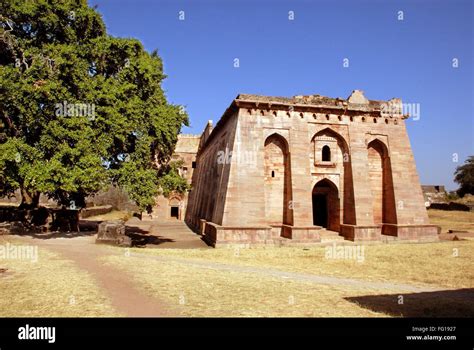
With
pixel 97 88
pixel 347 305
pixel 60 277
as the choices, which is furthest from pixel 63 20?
pixel 347 305

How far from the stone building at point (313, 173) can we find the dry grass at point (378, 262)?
2.34 meters

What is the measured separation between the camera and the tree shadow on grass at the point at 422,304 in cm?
716

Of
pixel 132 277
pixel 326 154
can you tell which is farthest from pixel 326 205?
pixel 132 277

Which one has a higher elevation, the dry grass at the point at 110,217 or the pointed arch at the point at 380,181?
the pointed arch at the point at 380,181

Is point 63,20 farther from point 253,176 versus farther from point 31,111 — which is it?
point 253,176

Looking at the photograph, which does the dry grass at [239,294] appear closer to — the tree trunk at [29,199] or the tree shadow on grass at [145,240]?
the tree shadow on grass at [145,240]

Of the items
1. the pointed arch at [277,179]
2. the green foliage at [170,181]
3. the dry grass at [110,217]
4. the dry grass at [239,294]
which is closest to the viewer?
the dry grass at [239,294]

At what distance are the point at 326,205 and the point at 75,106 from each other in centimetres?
1914

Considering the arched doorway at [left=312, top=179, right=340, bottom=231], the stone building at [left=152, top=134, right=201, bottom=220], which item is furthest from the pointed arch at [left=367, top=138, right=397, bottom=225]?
the stone building at [left=152, top=134, right=201, bottom=220]

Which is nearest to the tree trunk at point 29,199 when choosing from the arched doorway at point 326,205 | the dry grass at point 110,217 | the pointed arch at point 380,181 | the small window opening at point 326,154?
the dry grass at point 110,217

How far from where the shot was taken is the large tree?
1543cm

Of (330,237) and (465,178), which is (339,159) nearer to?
(330,237)

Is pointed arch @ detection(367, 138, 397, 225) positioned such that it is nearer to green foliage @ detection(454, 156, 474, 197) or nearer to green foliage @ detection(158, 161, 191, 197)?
green foliage @ detection(158, 161, 191, 197)

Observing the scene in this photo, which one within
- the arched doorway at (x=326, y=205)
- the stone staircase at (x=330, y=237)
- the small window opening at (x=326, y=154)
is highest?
the small window opening at (x=326, y=154)
